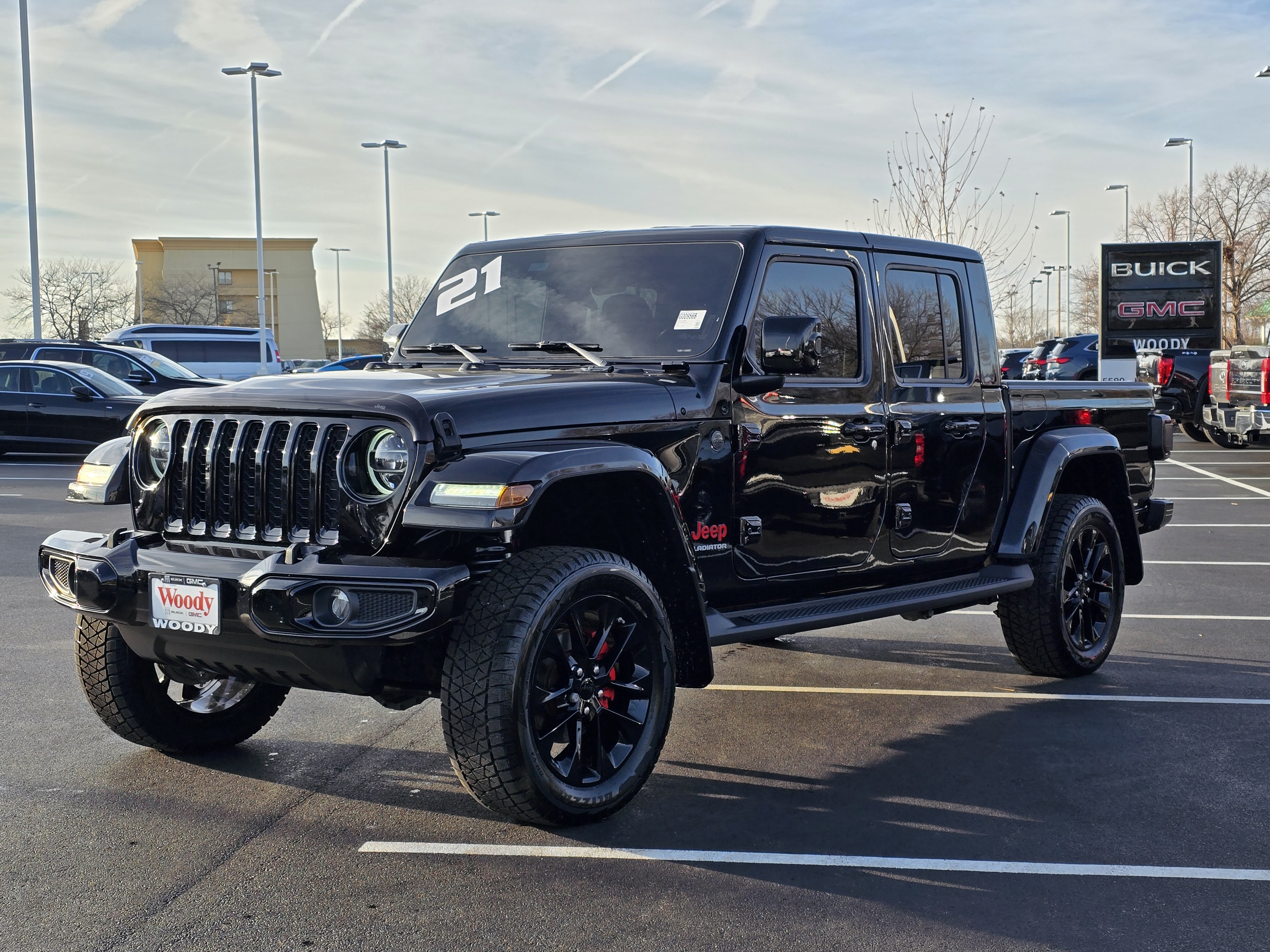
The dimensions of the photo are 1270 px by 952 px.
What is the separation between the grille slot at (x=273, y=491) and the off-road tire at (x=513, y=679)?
0.69m

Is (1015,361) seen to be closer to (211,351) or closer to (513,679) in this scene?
(211,351)

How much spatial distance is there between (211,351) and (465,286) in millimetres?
28713

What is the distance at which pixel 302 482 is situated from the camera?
4.29 meters

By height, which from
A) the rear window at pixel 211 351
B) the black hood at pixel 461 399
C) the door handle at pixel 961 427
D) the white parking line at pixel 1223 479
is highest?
the rear window at pixel 211 351

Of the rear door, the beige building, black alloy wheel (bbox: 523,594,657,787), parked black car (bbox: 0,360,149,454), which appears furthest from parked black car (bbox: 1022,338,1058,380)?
the beige building

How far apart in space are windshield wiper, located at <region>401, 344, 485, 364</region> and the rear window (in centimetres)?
2753

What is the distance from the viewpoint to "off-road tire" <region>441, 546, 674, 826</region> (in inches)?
159

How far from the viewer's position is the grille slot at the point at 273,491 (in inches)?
169

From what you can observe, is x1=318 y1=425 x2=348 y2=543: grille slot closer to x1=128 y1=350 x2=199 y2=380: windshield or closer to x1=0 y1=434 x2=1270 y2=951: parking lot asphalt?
x1=0 y1=434 x2=1270 y2=951: parking lot asphalt

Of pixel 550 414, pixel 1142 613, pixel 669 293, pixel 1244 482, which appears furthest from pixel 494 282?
pixel 1244 482

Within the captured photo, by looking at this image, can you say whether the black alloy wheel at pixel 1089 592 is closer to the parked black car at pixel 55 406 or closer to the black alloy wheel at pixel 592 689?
the black alloy wheel at pixel 592 689

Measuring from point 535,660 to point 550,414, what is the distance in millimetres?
831

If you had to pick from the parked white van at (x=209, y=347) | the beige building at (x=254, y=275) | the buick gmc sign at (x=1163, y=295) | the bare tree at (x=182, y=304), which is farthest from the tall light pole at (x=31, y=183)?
the beige building at (x=254, y=275)

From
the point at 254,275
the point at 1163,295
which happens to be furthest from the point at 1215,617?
the point at 254,275
